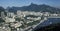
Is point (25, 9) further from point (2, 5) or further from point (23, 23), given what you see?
point (2, 5)

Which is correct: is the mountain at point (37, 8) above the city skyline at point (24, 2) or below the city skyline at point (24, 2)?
below

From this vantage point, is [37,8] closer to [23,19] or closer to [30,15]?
[30,15]

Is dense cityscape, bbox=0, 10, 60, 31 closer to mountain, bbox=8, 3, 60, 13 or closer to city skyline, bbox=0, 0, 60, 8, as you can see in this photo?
mountain, bbox=8, 3, 60, 13

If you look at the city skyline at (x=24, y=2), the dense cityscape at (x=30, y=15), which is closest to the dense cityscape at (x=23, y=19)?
the dense cityscape at (x=30, y=15)

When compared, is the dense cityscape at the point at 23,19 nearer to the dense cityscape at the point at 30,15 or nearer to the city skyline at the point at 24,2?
the dense cityscape at the point at 30,15

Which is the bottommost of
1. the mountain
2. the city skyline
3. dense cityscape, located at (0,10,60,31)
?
dense cityscape, located at (0,10,60,31)

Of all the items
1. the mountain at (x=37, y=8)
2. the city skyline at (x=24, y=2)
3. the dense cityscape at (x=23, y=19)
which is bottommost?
the dense cityscape at (x=23, y=19)

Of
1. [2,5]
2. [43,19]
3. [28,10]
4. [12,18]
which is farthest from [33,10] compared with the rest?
[2,5]

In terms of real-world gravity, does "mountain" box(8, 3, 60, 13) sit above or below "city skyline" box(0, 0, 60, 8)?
below

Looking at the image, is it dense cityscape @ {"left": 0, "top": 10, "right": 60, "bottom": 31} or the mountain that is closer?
dense cityscape @ {"left": 0, "top": 10, "right": 60, "bottom": 31}

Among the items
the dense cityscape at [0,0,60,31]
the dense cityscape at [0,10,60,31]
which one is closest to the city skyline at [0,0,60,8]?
the dense cityscape at [0,0,60,31]

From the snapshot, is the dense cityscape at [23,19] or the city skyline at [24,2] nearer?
the dense cityscape at [23,19]
